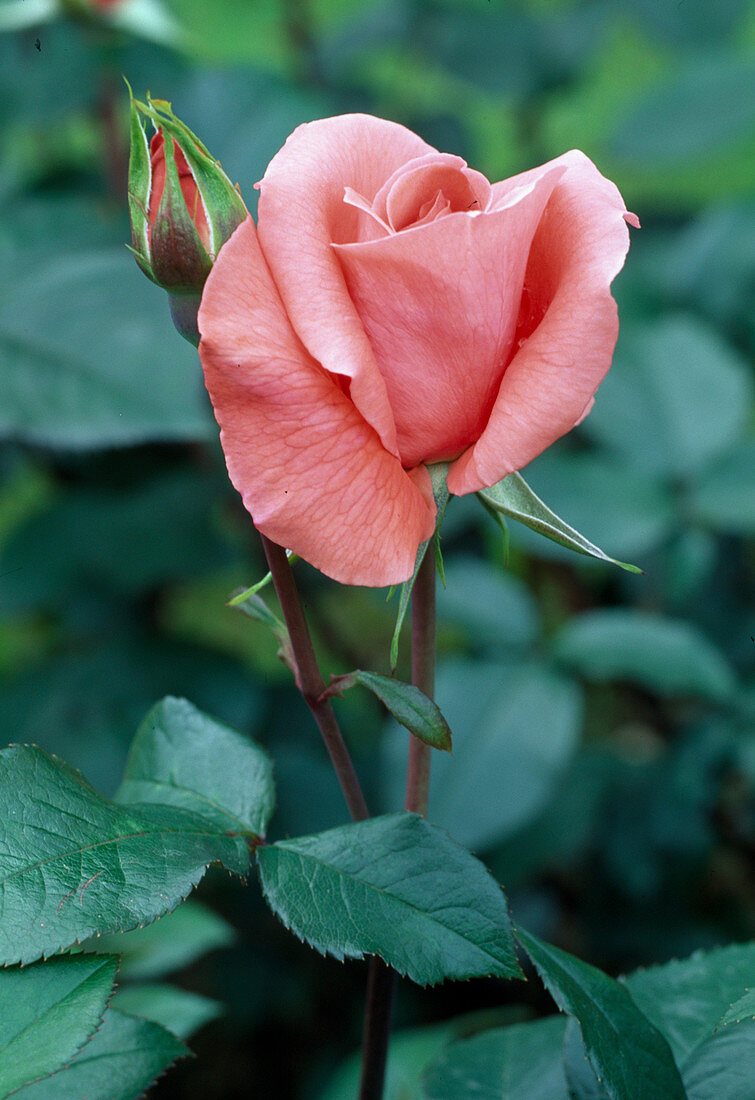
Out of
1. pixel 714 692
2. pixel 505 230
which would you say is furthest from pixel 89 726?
pixel 505 230

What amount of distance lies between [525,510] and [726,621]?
1.07 m

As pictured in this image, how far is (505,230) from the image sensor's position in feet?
1.19

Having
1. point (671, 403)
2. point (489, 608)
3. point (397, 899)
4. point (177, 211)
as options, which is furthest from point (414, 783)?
point (671, 403)

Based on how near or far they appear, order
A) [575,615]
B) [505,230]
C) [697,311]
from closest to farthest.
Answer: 1. [505,230]
2. [697,311]
3. [575,615]

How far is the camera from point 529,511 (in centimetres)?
40

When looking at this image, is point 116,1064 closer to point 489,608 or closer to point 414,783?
point 414,783

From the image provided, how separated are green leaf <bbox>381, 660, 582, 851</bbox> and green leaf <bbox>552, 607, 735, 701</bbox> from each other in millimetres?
42

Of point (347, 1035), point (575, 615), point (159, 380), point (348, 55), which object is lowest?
point (347, 1035)

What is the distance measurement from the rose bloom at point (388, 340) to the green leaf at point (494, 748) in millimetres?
628

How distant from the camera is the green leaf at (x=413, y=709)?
0.39 m

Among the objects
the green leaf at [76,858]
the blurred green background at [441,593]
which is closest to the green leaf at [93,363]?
the blurred green background at [441,593]

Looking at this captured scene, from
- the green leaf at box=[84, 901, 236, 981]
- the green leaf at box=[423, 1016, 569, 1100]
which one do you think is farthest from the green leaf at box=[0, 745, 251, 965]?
the green leaf at box=[84, 901, 236, 981]

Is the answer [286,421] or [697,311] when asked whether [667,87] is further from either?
[286,421]

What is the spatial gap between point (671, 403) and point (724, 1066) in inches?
35.3
